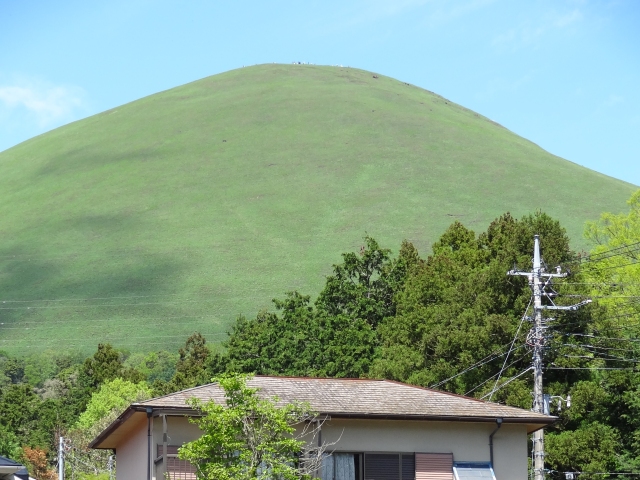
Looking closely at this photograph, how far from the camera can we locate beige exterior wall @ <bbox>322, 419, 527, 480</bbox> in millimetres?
26062

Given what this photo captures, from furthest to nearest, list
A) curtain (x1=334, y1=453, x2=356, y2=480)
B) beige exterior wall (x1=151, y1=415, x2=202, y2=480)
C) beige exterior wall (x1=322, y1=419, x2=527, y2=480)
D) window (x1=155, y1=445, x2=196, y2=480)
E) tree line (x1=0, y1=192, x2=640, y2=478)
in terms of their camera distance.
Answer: tree line (x1=0, y1=192, x2=640, y2=478) < beige exterior wall (x1=322, y1=419, x2=527, y2=480) < curtain (x1=334, y1=453, x2=356, y2=480) < beige exterior wall (x1=151, y1=415, x2=202, y2=480) < window (x1=155, y1=445, x2=196, y2=480)

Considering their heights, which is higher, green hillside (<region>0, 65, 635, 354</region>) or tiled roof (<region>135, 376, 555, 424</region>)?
green hillside (<region>0, 65, 635, 354</region>)

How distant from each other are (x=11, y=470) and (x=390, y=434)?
9.12 m

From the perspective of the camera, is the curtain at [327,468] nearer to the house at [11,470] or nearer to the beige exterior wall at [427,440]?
the beige exterior wall at [427,440]

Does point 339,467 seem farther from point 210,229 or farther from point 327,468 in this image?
point 210,229

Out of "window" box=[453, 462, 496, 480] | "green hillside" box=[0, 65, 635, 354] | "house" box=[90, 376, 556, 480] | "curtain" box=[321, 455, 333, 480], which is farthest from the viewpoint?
"green hillside" box=[0, 65, 635, 354]

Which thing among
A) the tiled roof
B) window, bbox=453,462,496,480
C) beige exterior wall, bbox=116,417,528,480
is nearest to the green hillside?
the tiled roof

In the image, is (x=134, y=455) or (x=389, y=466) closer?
(x=389, y=466)

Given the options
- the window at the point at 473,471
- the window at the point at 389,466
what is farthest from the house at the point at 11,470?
the window at the point at 473,471

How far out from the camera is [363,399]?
27031 mm

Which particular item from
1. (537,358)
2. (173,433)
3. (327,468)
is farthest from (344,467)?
(537,358)

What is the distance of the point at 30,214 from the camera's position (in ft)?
611

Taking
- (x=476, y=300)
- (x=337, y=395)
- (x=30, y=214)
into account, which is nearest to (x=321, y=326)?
(x=476, y=300)

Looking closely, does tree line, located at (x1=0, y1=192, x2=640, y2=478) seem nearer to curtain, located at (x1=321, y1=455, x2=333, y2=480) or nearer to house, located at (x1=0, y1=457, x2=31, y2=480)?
curtain, located at (x1=321, y1=455, x2=333, y2=480)
